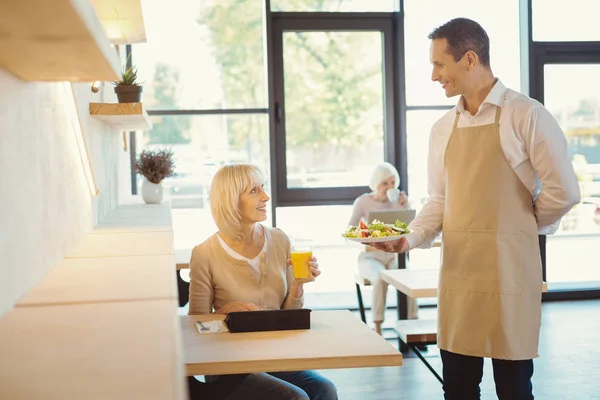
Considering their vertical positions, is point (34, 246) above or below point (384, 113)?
below

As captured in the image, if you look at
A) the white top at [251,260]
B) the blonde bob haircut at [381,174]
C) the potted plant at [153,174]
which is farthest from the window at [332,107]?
the white top at [251,260]

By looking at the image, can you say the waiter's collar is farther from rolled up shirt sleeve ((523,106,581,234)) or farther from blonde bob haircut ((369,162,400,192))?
blonde bob haircut ((369,162,400,192))

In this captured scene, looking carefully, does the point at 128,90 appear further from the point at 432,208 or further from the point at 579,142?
the point at 579,142

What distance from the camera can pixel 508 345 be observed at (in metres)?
2.38

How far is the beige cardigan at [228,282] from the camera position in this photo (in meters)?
2.62

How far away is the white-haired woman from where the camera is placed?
18.0 ft

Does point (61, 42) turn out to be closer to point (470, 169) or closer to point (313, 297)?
point (470, 169)

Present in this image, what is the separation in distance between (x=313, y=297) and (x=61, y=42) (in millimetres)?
5693

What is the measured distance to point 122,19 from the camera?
10.9 feet

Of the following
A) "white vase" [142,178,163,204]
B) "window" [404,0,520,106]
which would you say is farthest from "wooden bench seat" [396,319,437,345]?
"window" [404,0,520,106]

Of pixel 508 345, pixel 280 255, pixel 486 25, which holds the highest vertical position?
pixel 486 25

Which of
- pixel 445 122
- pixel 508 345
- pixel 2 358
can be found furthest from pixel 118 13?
pixel 2 358

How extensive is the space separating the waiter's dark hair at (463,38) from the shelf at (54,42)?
137cm

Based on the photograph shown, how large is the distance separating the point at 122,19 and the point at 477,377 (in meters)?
2.18
